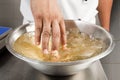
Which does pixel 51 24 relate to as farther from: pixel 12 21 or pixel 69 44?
pixel 12 21

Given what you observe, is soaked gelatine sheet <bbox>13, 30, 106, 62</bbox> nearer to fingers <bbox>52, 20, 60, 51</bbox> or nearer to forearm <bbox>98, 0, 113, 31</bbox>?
fingers <bbox>52, 20, 60, 51</bbox>

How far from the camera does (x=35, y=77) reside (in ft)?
2.69

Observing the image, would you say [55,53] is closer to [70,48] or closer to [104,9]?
[70,48]

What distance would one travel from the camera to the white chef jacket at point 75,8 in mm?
1222

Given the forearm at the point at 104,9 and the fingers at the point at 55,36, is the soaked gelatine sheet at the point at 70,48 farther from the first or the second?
the forearm at the point at 104,9

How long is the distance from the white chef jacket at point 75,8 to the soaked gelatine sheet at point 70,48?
0.30 meters

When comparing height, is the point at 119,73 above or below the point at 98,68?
below

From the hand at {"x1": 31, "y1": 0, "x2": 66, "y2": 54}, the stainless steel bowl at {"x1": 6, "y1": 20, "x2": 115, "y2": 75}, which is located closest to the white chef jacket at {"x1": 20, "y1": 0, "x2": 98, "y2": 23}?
the stainless steel bowl at {"x1": 6, "y1": 20, "x2": 115, "y2": 75}

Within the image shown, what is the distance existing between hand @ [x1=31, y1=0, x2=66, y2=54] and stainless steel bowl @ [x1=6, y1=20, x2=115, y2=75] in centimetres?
5

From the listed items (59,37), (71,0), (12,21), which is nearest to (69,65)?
(59,37)

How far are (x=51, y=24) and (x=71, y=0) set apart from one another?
19.5 inches

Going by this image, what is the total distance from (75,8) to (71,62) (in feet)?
1.92

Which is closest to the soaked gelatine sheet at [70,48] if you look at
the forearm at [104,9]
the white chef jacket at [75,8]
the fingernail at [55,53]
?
the fingernail at [55,53]

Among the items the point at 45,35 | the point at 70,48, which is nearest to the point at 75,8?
the point at 70,48
